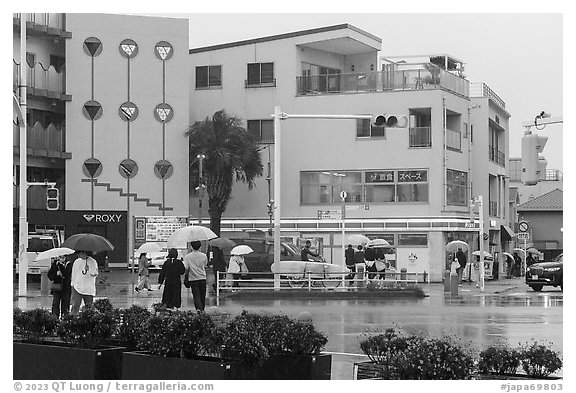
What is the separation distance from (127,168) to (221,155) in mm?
4524

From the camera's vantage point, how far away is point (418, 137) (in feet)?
181

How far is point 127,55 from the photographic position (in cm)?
5319

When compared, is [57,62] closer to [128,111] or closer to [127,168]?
[128,111]

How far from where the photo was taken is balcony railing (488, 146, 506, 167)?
2393 inches

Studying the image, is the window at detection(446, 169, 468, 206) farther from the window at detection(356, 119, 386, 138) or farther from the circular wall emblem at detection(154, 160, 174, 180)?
the circular wall emblem at detection(154, 160, 174, 180)

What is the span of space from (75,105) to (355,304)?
80.6 feet

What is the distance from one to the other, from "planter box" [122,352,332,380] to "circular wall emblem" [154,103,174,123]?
42199mm

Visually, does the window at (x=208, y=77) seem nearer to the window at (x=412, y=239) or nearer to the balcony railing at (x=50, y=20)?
the balcony railing at (x=50, y=20)

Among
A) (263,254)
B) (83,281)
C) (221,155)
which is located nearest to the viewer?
(83,281)

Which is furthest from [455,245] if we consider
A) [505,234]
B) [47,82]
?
[47,82]

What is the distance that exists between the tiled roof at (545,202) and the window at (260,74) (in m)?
33.6

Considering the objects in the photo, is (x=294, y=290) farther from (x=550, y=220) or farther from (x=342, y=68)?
(x=550, y=220)

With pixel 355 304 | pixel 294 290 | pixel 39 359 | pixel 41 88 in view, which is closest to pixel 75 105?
pixel 41 88

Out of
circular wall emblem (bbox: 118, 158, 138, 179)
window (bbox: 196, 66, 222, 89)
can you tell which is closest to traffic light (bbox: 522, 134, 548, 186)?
circular wall emblem (bbox: 118, 158, 138, 179)
